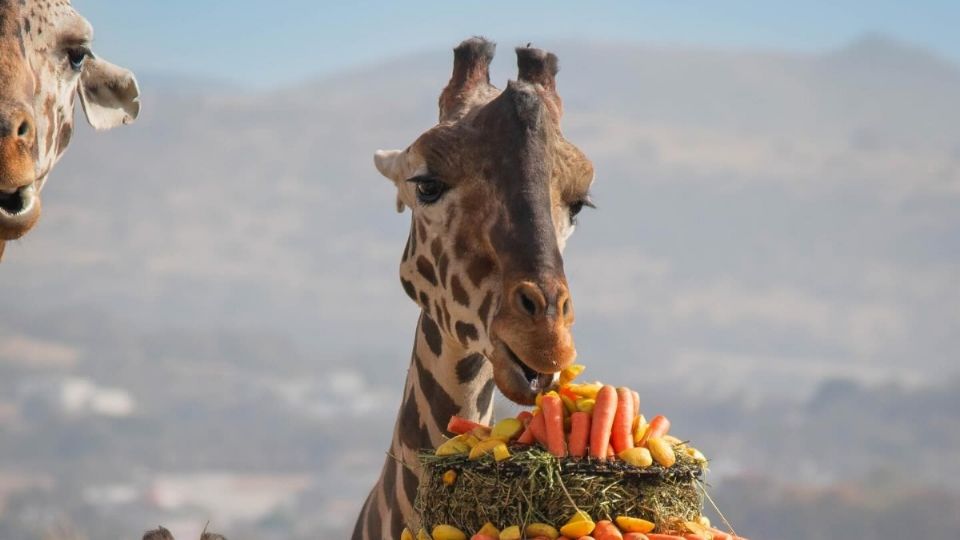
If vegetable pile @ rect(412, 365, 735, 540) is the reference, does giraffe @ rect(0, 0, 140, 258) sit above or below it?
above

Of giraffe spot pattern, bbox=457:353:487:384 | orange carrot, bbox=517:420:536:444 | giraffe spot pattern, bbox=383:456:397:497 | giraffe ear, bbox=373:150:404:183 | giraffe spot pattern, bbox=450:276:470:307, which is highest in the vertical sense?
giraffe ear, bbox=373:150:404:183

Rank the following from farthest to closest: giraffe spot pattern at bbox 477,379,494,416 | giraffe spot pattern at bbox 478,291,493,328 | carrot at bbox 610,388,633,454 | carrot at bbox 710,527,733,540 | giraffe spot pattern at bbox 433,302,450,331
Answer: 1. giraffe spot pattern at bbox 477,379,494,416
2. giraffe spot pattern at bbox 433,302,450,331
3. giraffe spot pattern at bbox 478,291,493,328
4. carrot at bbox 710,527,733,540
5. carrot at bbox 610,388,633,454

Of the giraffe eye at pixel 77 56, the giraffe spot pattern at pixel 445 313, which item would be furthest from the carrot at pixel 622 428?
the giraffe eye at pixel 77 56

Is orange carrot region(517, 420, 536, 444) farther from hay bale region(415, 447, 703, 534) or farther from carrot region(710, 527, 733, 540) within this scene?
carrot region(710, 527, 733, 540)

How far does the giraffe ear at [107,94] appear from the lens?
15.1m

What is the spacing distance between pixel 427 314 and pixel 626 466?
302 cm

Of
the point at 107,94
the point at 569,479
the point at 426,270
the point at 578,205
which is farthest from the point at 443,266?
the point at 107,94

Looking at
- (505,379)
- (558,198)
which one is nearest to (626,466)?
(505,379)

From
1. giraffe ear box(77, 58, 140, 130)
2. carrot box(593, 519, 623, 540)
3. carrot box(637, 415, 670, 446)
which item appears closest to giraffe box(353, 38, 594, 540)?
carrot box(637, 415, 670, 446)

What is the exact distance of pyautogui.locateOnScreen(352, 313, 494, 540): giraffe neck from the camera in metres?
13.8

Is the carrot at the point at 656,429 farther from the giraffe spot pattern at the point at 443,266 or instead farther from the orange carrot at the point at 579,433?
the giraffe spot pattern at the point at 443,266

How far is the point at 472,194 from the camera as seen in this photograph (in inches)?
521

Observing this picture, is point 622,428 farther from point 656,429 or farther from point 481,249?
point 481,249

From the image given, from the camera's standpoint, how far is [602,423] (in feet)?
37.9
